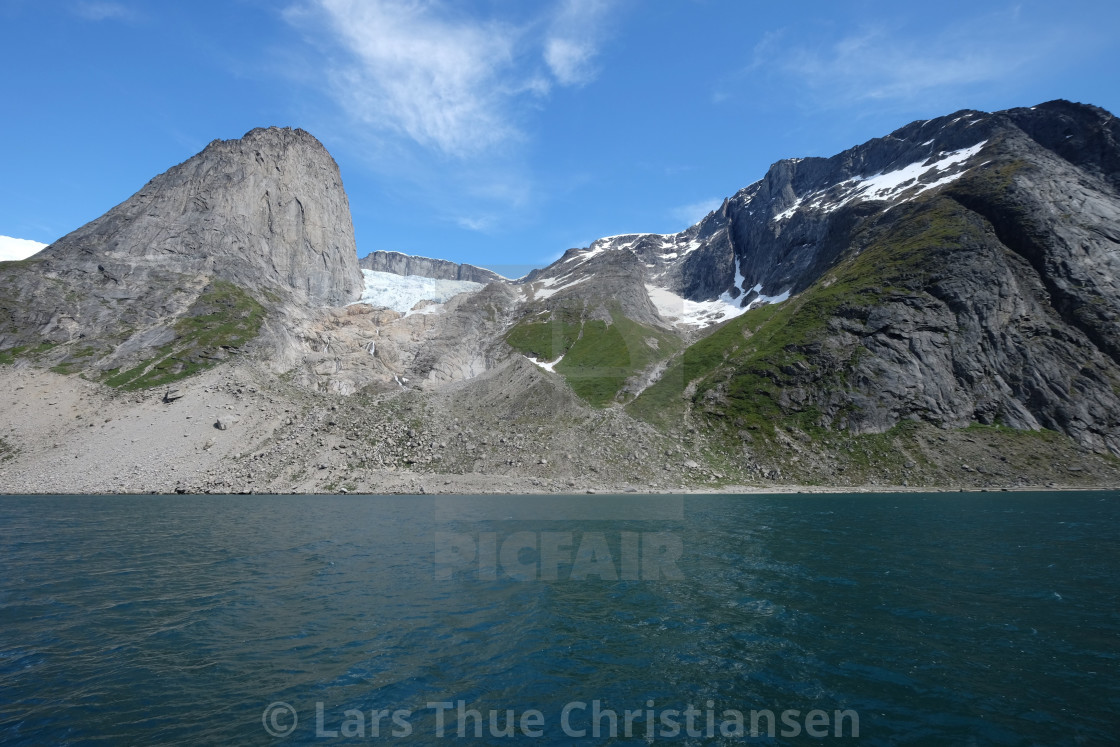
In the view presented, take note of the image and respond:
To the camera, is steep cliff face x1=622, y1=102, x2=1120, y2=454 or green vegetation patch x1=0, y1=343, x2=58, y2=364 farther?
green vegetation patch x1=0, y1=343, x2=58, y2=364

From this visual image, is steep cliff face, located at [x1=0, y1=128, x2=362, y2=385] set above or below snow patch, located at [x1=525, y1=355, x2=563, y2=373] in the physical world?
above

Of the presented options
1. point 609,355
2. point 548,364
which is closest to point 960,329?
point 609,355

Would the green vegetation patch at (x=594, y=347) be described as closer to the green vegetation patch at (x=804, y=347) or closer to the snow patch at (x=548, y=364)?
the snow patch at (x=548, y=364)

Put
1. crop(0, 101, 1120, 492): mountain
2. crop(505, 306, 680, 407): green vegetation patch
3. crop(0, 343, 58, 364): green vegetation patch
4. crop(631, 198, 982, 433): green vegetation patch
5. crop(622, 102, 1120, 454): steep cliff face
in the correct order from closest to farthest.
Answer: crop(0, 101, 1120, 492): mountain → crop(622, 102, 1120, 454): steep cliff face → crop(0, 343, 58, 364): green vegetation patch → crop(631, 198, 982, 433): green vegetation patch → crop(505, 306, 680, 407): green vegetation patch

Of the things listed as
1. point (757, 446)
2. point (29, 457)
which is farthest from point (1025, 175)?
point (29, 457)

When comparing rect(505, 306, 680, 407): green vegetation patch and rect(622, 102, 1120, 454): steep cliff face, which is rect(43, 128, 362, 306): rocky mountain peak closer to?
rect(505, 306, 680, 407): green vegetation patch

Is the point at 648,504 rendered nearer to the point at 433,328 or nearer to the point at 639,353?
the point at 639,353

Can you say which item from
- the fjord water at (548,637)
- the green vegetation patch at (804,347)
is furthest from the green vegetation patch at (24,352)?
the green vegetation patch at (804,347)

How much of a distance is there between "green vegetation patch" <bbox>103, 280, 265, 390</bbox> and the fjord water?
8669cm

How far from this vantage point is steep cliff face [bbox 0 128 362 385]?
120 m

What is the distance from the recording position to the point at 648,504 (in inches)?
2761

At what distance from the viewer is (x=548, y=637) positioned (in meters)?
20.0

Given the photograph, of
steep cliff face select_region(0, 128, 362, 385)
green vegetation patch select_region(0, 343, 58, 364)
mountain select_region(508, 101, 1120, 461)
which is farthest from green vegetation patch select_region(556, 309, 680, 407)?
green vegetation patch select_region(0, 343, 58, 364)

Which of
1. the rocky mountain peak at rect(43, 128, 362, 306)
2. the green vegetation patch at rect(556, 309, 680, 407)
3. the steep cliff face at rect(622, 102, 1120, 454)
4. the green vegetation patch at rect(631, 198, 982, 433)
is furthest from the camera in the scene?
the rocky mountain peak at rect(43, 128, 362, 306)
